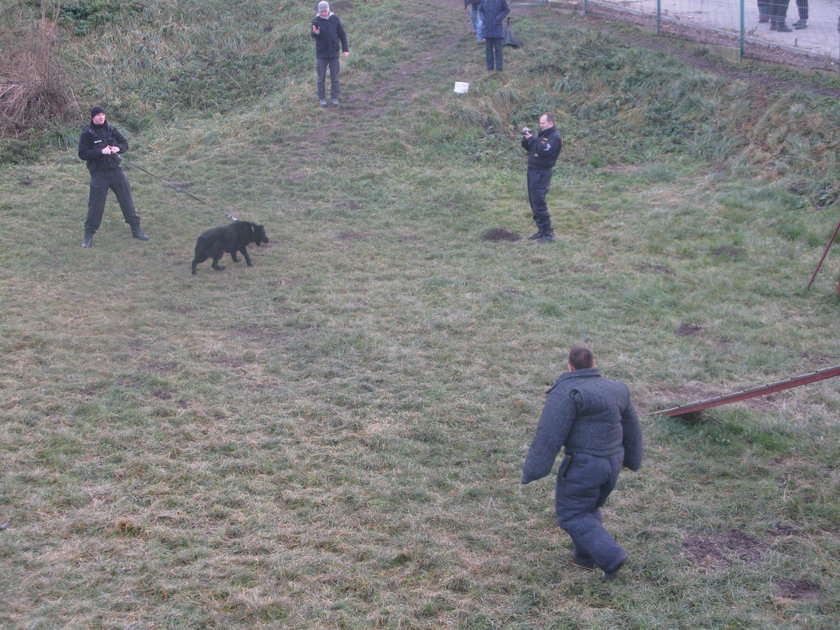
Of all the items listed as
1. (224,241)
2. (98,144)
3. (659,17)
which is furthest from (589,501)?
(659,17)

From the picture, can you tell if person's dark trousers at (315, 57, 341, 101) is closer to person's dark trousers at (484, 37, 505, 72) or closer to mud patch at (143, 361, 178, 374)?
person's dark trousers at (484, 37, 505, 72)

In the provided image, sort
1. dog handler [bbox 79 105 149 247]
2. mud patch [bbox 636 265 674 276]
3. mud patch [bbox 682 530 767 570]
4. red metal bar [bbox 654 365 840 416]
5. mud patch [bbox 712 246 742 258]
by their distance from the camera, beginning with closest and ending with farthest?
1. mud patch [bbox 682 530 767 570]
2. red metal bar [bbox 654 365 840 416]
3. mud patch [bbox 636 265 674 276]
4. mud patch [bbox 712 246 742 258]
5. dog handler [bbox 79 105 149 247]

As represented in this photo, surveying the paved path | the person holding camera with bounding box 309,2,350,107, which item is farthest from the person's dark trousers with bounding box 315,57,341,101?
the paved path

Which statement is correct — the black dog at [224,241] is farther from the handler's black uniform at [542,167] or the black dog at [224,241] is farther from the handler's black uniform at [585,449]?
the handler's black uniform at [585,449]

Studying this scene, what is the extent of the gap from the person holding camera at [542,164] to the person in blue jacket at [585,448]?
6269 millimetres

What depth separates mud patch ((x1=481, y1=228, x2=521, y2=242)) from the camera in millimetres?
10773

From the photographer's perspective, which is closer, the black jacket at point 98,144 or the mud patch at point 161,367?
the mud patch at point 161,367

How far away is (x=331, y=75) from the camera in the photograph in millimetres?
14984

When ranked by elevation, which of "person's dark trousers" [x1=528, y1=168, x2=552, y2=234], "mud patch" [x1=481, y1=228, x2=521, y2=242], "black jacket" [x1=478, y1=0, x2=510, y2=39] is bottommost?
"mud patch" [x1=481, y1=228, x2=521, y2=242]

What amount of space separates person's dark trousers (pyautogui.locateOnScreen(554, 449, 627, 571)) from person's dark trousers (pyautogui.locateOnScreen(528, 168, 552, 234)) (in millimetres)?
6391

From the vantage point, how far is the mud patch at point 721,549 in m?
4.60

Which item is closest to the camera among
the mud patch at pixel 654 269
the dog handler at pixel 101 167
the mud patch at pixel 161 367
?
the mud patch at pixel 161 367

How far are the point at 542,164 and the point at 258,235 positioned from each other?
3830 millimetres

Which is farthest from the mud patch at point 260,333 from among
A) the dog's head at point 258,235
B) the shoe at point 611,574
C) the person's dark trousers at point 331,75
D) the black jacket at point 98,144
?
the person's dark trousers at point 331,75
